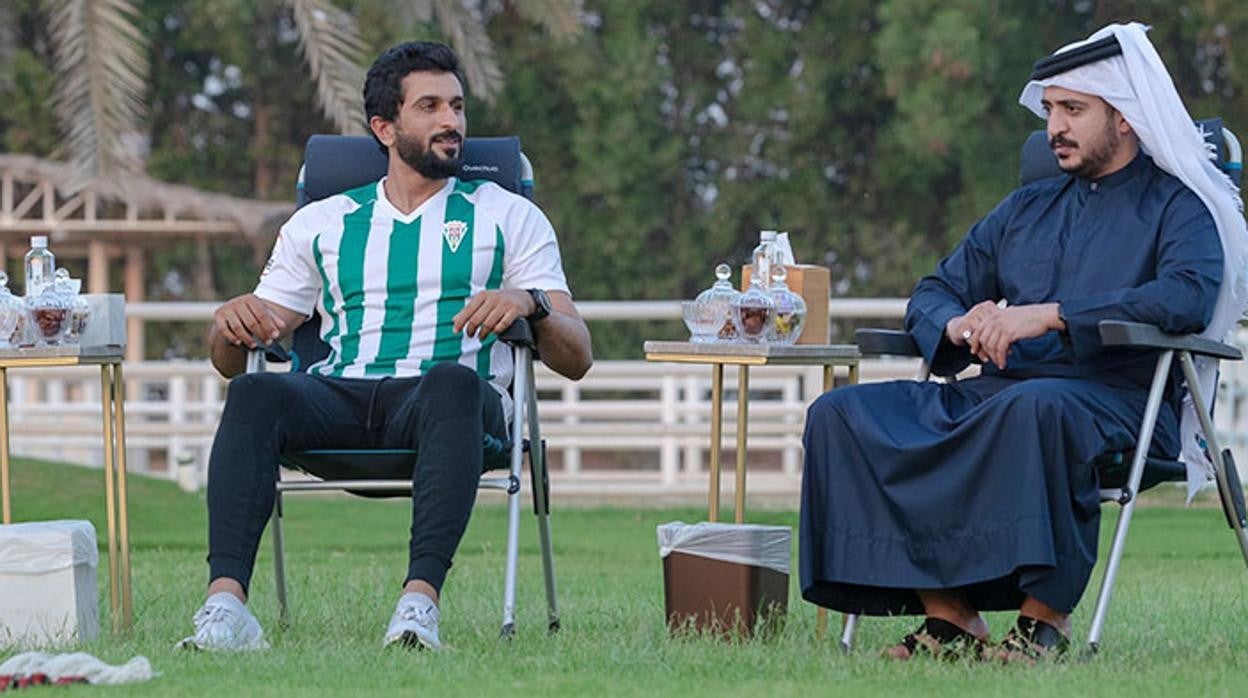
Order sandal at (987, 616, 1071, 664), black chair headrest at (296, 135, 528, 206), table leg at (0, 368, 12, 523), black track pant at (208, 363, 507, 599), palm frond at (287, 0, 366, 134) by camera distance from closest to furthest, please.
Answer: sandal at (987, 616, 1071, 664), black track pant at (208, 363, 507, 599), table leg at (0, 368, 12, 523), black chair headrest at (296, 135, 528, 206), palm frond at (287, 0, 366, 134)

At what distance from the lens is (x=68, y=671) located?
11.7 feet

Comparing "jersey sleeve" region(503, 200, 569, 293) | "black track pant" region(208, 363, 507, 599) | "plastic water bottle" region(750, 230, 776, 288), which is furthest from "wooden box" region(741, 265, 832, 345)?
"black track pant" region(208, 363, 507, 599)

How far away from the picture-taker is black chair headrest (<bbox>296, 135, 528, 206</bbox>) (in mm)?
4941

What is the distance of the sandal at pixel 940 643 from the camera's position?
3.95 metres

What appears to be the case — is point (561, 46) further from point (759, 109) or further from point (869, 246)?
point (869, 246)

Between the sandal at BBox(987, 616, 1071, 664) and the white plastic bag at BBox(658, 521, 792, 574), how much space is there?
57 centimetres

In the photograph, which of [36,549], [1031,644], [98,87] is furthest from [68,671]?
[98,87]

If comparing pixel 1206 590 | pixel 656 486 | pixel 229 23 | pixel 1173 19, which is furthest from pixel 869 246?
pixel 1206 590

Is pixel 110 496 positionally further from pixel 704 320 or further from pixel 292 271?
pixel 704 320

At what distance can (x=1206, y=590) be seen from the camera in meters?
5.62

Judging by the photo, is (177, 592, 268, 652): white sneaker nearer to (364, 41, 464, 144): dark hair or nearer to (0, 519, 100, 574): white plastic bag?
(0, 519, 100, 574): white plastic bag

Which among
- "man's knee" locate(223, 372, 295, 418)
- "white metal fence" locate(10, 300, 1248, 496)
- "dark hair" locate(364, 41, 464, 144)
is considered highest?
"dark hair" locate(364, 41, 464, 144)

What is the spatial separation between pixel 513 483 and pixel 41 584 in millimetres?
898

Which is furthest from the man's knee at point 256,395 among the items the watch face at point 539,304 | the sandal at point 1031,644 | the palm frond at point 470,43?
the palm frond at point 470,43
